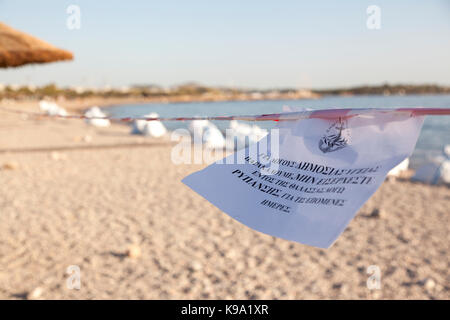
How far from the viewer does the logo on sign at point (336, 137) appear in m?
1.02

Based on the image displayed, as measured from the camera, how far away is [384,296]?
3.18m

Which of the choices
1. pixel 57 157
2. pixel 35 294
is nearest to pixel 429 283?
pixel 35 294

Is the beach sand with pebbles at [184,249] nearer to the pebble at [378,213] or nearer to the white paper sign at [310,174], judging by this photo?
the pebble at [378,213]

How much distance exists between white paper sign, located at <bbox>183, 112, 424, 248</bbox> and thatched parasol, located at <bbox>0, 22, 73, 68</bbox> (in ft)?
16.0

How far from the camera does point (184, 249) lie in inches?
163

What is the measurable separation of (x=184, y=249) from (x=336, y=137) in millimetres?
3428

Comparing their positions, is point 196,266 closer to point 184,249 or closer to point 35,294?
point 184,249

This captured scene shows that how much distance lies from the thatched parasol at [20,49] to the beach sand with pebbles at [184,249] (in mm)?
2299

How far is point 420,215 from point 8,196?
704 cm

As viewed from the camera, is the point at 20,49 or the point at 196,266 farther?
the point at 20,49

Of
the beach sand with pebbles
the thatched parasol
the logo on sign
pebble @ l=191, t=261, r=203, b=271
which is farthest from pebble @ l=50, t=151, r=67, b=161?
the logo on sign

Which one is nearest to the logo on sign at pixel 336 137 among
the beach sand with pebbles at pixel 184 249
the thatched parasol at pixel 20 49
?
the beach sand with pebbles at pixel 184 249
